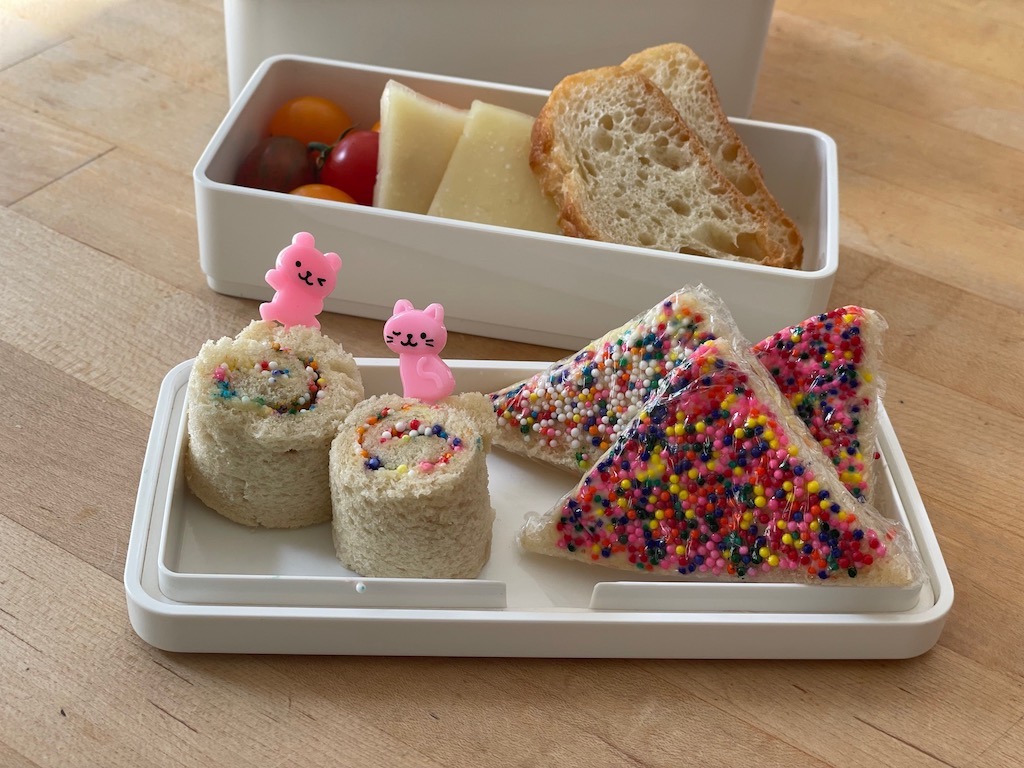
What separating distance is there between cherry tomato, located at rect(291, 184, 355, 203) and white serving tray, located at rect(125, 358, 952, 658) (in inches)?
15.3

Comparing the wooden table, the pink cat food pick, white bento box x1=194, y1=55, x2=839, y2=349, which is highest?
the pink cat food pick

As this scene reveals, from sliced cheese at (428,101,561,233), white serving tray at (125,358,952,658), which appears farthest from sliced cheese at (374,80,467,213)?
white serving tray at (125,358,952,658)

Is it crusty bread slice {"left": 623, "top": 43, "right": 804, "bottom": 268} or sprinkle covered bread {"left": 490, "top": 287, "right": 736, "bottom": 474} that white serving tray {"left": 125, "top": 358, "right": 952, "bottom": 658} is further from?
crusty bread slice {"left": 623, "top": 43, "right": 804, "bottom": 268}

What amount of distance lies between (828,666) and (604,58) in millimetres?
820

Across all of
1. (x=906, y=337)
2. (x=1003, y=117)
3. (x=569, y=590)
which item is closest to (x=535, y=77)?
(x=906, y=337)

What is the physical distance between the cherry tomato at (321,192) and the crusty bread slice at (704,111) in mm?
352

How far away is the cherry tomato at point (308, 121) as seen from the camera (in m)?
1.27

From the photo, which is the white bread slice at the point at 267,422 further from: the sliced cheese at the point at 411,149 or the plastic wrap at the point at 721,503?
the sliced cheese at the point at 411,149

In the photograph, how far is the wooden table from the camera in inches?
30.6

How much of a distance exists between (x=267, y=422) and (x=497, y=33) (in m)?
0.72

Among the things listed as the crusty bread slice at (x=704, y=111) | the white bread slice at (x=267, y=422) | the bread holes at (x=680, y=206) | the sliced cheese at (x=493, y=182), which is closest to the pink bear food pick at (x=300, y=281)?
the white bread slice at (x=267, y=422)

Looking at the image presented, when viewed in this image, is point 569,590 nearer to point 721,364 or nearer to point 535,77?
point 721,364

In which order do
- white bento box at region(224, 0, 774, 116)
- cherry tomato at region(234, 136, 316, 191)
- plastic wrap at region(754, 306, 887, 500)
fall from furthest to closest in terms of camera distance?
1. white bento box at region(224, 0, 774, 116)
2. cherry tomato at region(234, 136, 316, 191)
3. plastic wrap at region(754, 306, 887, 500)

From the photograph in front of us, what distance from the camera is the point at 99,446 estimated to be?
98 cm
